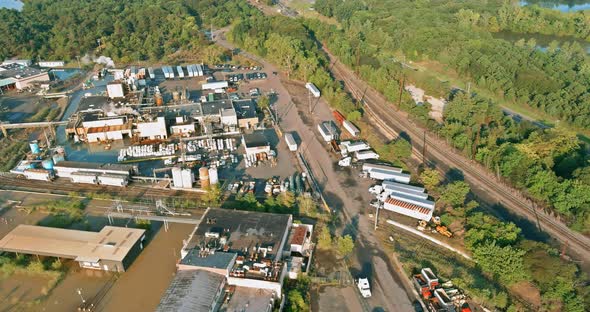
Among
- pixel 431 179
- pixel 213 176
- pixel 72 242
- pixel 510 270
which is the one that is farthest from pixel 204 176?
pixel 510 270

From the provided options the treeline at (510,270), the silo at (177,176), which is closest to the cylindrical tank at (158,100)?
the silo at (177,176)

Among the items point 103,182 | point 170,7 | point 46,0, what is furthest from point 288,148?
point 46,0

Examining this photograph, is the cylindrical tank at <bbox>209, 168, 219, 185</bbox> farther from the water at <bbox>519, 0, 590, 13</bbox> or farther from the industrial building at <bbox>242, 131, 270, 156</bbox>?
the water at <bbox>519, 0, 590, 13</bbox>

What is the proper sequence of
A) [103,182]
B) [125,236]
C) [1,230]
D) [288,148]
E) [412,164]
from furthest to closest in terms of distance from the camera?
[288,148]
[412,164]
[103,182]
[1,230]
[125,236]

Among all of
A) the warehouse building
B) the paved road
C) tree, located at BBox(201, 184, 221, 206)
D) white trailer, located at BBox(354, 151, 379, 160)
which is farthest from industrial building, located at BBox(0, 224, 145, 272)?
white trailer, located at BBox(354, 151, 379, 160)

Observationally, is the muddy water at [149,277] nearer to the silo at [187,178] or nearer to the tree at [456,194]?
the silo at [187,178]

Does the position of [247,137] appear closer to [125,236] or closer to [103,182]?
[103,182]

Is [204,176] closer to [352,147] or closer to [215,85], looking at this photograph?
[352,147]
